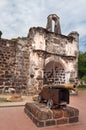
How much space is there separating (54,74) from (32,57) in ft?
10.3

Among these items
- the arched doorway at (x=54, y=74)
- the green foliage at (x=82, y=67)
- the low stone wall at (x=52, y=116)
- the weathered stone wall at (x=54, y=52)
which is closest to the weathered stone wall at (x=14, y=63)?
the weathered stone wall at (x=54, y=52)

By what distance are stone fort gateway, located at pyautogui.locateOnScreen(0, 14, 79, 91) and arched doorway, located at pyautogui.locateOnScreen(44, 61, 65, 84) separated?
30 cm

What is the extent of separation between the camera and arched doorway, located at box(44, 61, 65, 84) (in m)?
14.0

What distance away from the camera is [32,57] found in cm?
1200

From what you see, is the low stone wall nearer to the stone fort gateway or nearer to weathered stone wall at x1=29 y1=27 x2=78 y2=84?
the stone fort gateway

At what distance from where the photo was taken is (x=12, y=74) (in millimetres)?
11516

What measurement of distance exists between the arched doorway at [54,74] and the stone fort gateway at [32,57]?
30 centimetres

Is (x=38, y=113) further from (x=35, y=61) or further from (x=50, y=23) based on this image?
(x=50, y=23)

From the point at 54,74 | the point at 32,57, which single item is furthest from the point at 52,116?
the point at 54,74

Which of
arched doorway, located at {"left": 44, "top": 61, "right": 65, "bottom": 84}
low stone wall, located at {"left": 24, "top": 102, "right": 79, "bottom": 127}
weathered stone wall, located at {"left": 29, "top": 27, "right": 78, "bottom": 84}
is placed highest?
weathered stone wall, located at {"left": 29, "top": 27, "right": 78, "bottom": 84}

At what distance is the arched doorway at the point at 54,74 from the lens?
14.0m

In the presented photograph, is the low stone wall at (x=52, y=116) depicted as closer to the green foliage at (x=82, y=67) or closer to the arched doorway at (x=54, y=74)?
the arched doorway at (x=54, y=74)

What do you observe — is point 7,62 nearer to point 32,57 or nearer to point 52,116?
point 32,57

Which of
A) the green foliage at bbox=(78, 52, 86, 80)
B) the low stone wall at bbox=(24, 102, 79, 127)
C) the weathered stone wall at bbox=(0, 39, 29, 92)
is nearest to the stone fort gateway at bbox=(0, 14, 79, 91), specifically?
the weathered stone wall at bbox=(0, 39, 29, 92)
